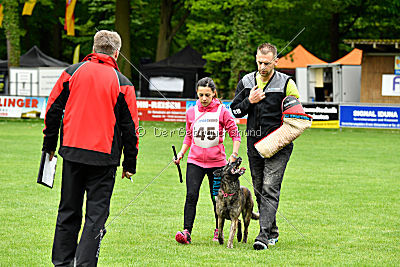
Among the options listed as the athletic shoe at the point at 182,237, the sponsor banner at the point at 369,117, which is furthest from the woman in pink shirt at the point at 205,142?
the sponsor banner at the point at 369,117

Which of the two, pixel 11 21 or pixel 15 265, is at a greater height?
pixel 11 21

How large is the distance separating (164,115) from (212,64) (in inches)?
357

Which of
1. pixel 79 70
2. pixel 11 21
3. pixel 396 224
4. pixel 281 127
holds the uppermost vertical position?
pixel 11 21

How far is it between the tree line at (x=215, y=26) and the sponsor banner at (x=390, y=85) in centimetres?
521

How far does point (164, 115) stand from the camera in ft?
101

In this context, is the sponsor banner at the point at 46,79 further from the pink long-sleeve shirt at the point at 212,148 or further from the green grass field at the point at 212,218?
the pink long-sleeve shirt at the point at 212,148

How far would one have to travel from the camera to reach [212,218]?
34.0 ft

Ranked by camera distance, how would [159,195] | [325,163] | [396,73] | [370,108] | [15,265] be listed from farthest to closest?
[396,73], [370,108], [325,163], [159,195], [15,265]

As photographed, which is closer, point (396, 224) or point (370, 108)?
point (396, 224)

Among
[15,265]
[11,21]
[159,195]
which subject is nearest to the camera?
[15,265]

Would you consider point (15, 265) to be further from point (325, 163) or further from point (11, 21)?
point (11, 21)

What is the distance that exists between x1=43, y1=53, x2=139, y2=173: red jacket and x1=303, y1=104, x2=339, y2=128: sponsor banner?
78.8 feet

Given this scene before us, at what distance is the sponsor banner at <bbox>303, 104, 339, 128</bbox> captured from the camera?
97.0ft

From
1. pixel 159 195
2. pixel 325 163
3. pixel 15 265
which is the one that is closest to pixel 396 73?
pixel 325 163
